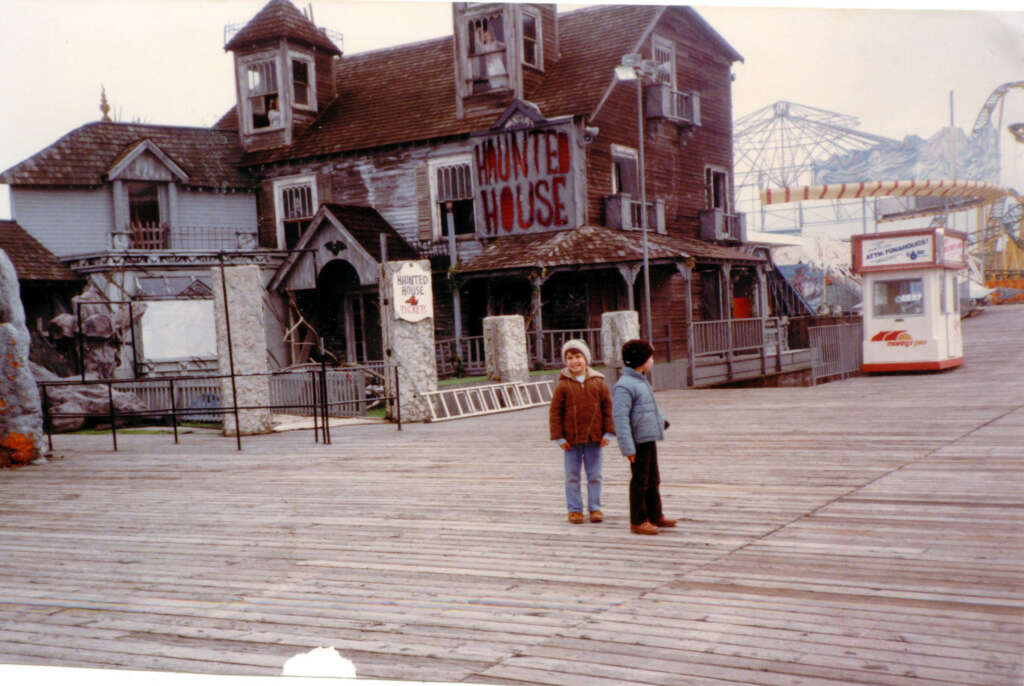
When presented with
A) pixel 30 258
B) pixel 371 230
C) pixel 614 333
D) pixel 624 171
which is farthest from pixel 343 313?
pixel 30 258

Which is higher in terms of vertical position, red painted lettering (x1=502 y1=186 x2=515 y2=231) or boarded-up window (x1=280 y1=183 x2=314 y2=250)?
boarded-up window (x1=280 y1=183 x2=314 y2=250)

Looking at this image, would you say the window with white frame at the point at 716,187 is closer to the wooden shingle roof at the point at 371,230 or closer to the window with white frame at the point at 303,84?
the wooden shingle roof at the point at 371,230

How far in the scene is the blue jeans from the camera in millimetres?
6215

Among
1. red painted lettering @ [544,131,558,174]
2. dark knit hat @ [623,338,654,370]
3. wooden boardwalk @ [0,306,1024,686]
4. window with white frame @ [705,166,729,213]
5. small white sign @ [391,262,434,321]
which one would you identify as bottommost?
wooden boardwalk @ [0,306,1024,686]

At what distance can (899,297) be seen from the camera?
1617 cm

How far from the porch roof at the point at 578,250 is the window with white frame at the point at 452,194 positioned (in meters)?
1.13

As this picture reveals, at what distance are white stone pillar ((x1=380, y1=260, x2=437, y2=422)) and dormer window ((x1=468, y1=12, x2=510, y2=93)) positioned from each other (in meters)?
7.53

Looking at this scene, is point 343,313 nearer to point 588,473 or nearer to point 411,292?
point 411,292

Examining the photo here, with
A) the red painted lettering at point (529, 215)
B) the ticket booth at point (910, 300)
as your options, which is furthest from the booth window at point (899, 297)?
the red painted lettering at point (529, 215)

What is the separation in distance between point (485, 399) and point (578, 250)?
458cm

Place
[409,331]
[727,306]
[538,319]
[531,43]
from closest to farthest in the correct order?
1. [409,331]
2. [538,319]
3. [531,43]
4. [727,306]

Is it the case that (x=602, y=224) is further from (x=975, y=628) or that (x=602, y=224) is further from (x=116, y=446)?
(x=975, y=628)

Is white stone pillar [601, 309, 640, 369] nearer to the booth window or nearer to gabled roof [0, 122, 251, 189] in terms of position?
the booth window

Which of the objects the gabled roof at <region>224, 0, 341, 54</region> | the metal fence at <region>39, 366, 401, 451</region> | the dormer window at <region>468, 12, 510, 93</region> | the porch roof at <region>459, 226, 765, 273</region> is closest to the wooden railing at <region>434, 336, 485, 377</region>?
the porch roof at <region>459, 226, 765, 273</region>
